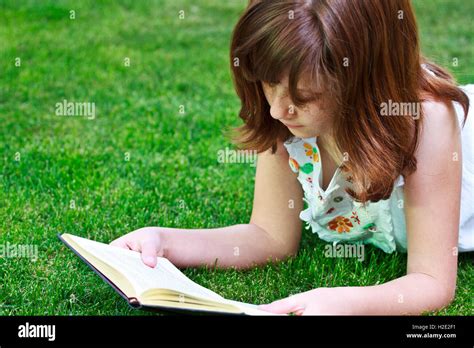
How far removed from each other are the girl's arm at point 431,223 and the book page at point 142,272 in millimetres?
419

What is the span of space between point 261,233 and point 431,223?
557 mm

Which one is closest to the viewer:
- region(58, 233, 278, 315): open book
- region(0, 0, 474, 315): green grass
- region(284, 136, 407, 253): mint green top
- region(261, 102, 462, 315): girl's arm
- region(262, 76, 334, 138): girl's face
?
region(58, 233, 278, 315): open book

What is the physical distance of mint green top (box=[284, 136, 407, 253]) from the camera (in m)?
2.31

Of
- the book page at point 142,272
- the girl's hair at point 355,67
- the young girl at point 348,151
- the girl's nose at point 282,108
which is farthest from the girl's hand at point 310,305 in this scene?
the girl's nose at point 282,108

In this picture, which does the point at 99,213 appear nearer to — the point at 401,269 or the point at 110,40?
the point at 401,269

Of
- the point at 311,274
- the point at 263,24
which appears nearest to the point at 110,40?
the point at 311,274

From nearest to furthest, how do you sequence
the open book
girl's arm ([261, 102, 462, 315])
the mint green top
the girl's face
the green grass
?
the open book → the girl's face → girl's arm ([261, 102, 462, 315]) → the mint green top → the green grass

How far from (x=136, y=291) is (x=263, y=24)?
0.67 metres

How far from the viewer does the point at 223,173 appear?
3.28m

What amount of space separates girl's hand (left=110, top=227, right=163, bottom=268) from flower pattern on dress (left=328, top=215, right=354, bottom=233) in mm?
534

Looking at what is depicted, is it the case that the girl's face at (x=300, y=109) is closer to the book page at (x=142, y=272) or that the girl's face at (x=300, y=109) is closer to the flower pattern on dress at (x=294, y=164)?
the flower pattern on dress at (x=294, y=164)

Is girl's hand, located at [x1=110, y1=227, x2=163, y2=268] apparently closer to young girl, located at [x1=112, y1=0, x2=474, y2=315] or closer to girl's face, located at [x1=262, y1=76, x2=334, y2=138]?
young girl, located at [x1=112, y1=0, x2=474, y2=315]

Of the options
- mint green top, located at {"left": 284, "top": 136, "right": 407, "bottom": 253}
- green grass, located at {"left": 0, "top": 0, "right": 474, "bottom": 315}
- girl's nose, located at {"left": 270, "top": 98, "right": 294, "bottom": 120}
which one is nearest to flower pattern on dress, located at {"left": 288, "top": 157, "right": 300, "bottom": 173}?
mint green top, located at {"left": 284, "top": 136, "right": 407, "bottom": 253}

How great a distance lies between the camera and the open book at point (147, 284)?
180cm
